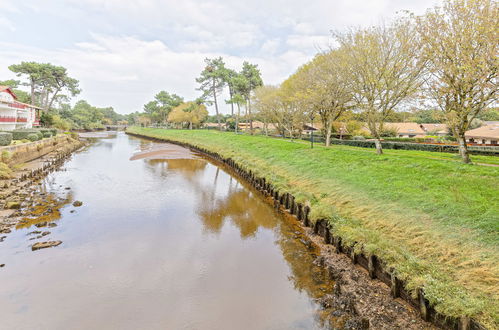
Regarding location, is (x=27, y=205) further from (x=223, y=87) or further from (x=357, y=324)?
(x=223, y=87)

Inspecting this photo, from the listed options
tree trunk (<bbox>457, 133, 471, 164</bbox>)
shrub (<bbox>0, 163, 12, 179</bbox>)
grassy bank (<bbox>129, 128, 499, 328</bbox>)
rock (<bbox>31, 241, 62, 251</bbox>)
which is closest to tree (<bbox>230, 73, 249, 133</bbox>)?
grassy bank (<bbox>129, 128, 499, 328</bbox>)

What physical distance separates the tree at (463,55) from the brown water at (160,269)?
1164 centimetres

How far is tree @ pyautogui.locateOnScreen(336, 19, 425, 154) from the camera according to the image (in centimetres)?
1953

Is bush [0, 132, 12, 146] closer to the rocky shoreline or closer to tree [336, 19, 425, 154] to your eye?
the rocky shoreline

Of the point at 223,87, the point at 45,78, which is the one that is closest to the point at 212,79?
the point at 223,87

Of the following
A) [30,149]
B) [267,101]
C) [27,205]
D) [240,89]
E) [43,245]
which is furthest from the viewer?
[240,89]

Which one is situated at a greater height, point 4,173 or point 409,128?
point 409,128

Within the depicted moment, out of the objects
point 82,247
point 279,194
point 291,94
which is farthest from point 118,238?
point 291,94

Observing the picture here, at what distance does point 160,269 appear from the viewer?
31.7ft

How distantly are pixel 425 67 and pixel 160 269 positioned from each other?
824 inches

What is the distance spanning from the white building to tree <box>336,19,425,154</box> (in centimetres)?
5484

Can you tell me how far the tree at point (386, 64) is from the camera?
19.5 metres

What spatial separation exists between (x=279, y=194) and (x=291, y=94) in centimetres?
2747

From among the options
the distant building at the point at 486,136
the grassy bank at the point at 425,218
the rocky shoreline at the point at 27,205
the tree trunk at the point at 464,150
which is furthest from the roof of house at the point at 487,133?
the rocky shoreline at the point at 27,205
